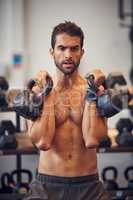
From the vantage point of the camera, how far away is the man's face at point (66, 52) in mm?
1450

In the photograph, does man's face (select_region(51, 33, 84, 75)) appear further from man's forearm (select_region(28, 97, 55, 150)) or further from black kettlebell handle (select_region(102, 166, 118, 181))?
black kettlebell handle (select_region(102, 166, 118, 181))

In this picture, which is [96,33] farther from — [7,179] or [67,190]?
[67,190]

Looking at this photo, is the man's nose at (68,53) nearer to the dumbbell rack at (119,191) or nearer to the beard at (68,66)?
the beard at (68,66)

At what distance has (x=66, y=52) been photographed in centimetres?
146

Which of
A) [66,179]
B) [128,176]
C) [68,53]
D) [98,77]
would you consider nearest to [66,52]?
[68,53]

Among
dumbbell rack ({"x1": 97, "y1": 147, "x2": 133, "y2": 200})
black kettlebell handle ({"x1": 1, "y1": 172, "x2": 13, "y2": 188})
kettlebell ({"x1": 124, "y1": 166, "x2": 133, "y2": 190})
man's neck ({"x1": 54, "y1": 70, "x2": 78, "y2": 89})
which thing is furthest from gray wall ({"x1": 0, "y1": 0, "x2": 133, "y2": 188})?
man's neck ({"x1": 54, "y1": 70, "x2": 78, "y2": 89})

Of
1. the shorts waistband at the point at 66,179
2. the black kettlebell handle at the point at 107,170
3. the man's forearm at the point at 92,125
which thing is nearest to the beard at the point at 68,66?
the man's forearm at the point at 92,125

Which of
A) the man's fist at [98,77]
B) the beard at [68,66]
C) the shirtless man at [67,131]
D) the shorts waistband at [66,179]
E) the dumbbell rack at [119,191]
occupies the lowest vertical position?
the dumbbell rack at [119,191]

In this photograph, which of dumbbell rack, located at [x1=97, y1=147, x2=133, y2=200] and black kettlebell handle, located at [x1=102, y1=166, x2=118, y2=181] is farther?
black kettlebell handle, located at [x1=102, y1=166, x2=118, y2=181]

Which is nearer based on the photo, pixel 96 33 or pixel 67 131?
pixel 67 131

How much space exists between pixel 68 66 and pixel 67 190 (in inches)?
18.0

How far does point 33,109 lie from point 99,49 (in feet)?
4.65

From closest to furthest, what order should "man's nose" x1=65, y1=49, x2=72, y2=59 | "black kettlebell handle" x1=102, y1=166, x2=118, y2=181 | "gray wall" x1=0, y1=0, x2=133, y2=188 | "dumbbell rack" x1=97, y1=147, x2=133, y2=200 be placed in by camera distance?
"man's nose" x1=65, y1=49, x2=72, y2=59 < "dumbbell rack" x1=97, y1=147, x2=133, y2=200 < "black kettlebell handle" x1=102, y1=166, x2=118, y2=181 < "gray wall" x1=0, y1=0, x2=133, y2=188

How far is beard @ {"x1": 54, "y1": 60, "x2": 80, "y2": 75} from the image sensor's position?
1.45 meters
